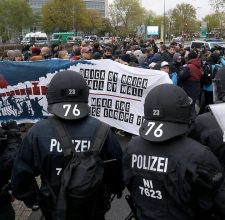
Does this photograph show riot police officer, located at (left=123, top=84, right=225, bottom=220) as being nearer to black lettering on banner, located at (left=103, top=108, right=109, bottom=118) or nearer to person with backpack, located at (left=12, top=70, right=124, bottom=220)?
person with backpack, located at (left=12, top=70, right=124, bottom=220)

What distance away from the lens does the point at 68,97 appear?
2900 millimetres

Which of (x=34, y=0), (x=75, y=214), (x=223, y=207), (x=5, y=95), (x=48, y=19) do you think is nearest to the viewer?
(x=223, y=207)

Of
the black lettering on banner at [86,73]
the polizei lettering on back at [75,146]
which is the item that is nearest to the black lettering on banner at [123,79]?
the black lettering on banner at [86,73]

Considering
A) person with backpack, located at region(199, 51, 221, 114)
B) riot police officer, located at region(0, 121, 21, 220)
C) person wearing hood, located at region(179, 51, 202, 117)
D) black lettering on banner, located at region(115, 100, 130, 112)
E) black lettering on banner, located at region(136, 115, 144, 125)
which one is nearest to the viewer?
riot police officer, located at region(0, 121, 21, 220)

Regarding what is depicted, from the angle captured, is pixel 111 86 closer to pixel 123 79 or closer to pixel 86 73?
pixel 123 79

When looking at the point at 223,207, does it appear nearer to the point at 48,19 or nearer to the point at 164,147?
the point at 164,147

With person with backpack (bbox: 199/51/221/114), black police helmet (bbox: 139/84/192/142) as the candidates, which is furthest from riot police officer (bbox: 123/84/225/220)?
person with backpack (bbox: 199/51/221/114)

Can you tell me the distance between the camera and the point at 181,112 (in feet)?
8.12

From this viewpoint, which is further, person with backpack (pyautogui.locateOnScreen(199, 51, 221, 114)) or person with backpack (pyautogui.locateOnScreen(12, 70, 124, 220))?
person with backpack (pyautogui.locateOnScreen(199, 51, 221, 114))

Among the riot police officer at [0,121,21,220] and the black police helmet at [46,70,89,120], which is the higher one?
the black police helmet at [46,70,89,120]

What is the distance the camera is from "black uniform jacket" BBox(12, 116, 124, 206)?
9.05 feet

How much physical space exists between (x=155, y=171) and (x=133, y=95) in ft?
16.2

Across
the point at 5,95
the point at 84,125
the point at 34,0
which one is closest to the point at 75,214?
the point at 84,125

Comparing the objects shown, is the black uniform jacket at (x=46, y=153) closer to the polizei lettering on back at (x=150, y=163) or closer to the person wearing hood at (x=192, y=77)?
the polizei lettering on back at (x=150, y=163)
